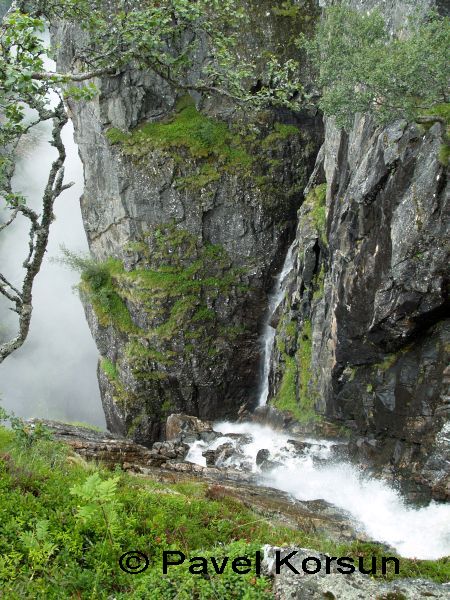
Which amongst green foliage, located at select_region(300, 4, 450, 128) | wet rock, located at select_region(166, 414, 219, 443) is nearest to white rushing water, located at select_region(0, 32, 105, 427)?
wet rock, located at select_region(166, 414, 219, 443)

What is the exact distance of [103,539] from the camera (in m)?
5.64

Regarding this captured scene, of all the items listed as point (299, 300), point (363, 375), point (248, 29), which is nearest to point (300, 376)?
point (299, 300)

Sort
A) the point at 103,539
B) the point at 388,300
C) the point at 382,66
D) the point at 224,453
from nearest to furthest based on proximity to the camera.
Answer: the point at 103,539, the point at 382,66, the point at 388,300, the point at 224,453

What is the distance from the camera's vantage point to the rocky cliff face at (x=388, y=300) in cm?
1204

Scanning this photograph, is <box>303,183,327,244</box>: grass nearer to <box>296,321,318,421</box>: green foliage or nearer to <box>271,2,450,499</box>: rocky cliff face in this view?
<box>271,2,450,499</box>: rocky cliff face

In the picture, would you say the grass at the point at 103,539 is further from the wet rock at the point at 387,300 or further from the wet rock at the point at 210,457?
the wet rock at the point at 210,457

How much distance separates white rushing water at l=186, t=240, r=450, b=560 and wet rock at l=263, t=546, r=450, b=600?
5.75 m

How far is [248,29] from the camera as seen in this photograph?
78.4 feet

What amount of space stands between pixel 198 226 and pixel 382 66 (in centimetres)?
1439

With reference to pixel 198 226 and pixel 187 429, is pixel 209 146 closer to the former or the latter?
pixel 198 226

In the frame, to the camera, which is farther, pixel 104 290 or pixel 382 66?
pixel 104 290

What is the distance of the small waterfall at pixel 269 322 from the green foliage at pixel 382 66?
1103 centimetres

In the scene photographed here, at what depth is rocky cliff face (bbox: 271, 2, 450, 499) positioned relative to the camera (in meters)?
12.0

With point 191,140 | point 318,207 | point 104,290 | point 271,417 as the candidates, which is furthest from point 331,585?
point 191,140
